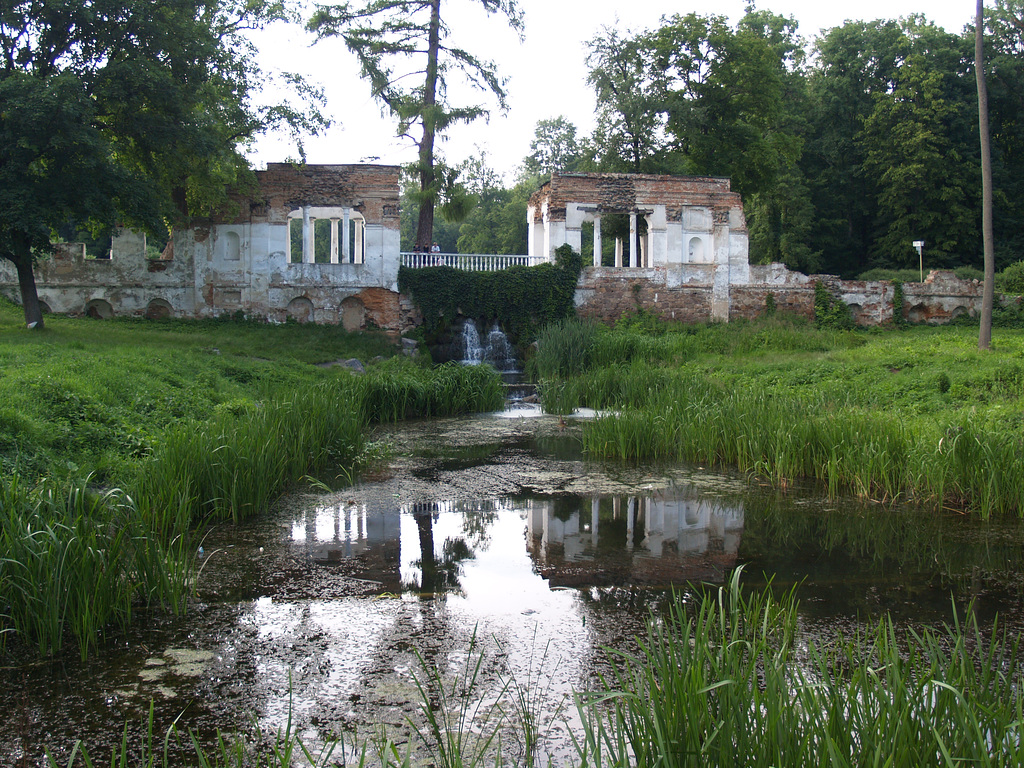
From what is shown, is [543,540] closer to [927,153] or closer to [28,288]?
[28,288]

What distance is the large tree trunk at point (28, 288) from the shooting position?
14.7m

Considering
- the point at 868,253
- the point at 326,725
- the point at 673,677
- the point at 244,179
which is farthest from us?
the point at 868,253

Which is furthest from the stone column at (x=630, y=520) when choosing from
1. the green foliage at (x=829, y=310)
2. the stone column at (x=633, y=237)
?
the green foliage at (x=829, y=310)

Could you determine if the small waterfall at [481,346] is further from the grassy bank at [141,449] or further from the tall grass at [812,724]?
the tall grass at [812,724]

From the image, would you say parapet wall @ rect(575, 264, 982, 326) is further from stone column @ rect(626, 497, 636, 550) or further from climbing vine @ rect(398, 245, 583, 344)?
stone column @ rect(626, 497, 636, 550)

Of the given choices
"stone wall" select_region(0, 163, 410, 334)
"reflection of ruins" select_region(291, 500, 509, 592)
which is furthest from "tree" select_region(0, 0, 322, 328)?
"reflection of ruins" select_region(291, 500, 509, 592)

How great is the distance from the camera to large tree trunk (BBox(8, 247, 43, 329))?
48.3 ft

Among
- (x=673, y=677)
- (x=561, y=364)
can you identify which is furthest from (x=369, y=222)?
(x=673, y=677)

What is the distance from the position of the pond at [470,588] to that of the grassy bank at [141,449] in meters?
0.28

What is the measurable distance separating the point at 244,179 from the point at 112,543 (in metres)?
18.8

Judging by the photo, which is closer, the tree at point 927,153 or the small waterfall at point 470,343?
A: the small waterfall at point 470,343

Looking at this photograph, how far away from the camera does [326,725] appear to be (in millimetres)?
3162

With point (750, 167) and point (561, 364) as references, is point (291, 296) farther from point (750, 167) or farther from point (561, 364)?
point (750, 167)

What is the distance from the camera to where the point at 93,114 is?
13.9 meters
